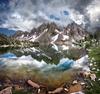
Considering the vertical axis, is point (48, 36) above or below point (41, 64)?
above

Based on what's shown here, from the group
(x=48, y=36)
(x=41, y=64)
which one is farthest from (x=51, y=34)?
(x=41, y=64)

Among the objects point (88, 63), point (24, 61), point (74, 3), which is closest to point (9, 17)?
point (24, 61)

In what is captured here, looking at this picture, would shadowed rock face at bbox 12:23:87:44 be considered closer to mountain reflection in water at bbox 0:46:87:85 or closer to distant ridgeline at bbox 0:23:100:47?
distant ridgeline at bbox 0:23:100:47

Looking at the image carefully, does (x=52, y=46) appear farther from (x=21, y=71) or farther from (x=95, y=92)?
(x=95, y=92)

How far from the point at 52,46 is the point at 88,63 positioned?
1.41 ft

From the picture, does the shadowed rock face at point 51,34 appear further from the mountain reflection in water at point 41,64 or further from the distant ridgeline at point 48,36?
the mountain reflection in water at point 41,64

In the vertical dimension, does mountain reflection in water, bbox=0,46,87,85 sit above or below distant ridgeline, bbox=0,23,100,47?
Result: below

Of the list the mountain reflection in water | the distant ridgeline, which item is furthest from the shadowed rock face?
the mountain reflection in water

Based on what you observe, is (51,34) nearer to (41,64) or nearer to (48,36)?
(48,36)

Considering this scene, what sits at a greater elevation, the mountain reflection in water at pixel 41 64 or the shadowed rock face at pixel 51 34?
the shadowed rock face at pixel 51 34

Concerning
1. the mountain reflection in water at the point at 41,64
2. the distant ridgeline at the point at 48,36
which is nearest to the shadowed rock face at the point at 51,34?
the distant ridgeline at the point at 48,36

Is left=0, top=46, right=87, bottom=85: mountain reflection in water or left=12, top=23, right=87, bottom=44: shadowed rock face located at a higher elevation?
left=12, top=23, right=87, bottom=44: shadowed rock face

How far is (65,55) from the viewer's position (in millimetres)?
3502

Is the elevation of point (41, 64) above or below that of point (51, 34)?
below
